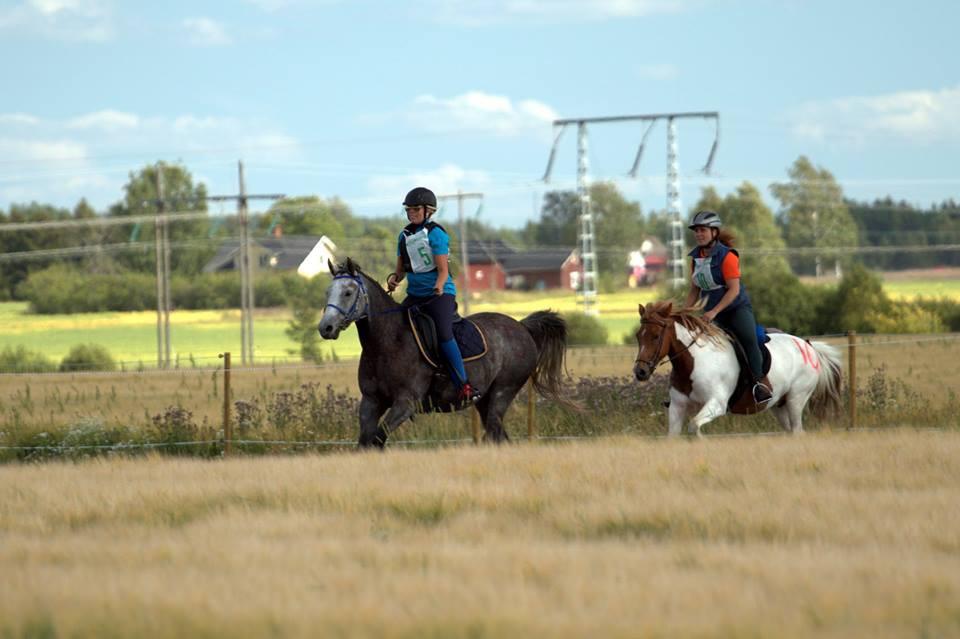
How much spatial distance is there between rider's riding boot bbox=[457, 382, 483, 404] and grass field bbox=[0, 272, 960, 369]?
39.7 meters

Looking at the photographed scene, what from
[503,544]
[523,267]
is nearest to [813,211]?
[523,267]

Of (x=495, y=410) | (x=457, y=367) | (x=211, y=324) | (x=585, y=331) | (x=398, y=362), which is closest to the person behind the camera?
(x=398, y=362)

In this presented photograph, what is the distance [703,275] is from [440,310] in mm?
2635

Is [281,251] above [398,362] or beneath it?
above

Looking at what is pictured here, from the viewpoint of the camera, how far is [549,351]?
15023mm

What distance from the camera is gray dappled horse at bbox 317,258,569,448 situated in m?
12.8

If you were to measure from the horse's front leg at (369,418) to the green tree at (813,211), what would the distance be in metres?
74.4

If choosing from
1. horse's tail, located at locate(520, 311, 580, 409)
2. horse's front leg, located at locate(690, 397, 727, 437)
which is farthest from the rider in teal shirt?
horse's front leg, located at locate(690, 397, 727, 437)

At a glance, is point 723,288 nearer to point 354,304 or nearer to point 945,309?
point 354,304

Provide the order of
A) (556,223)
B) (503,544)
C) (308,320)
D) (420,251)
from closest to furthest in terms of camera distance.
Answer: (503,544)
(420,251)
(308,320)
(556,223)

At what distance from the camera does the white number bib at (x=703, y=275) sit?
45.8ft

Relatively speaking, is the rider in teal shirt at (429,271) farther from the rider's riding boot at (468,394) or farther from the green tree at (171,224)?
the green tree at (171,224)

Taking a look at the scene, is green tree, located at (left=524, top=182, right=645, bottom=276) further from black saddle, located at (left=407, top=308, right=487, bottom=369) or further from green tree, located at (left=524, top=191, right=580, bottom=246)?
black saddle, located at (left=407, top=308, right=487, bottom=369)

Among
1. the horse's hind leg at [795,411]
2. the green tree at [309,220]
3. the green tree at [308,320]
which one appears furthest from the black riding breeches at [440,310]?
the green tree at [309,220]
